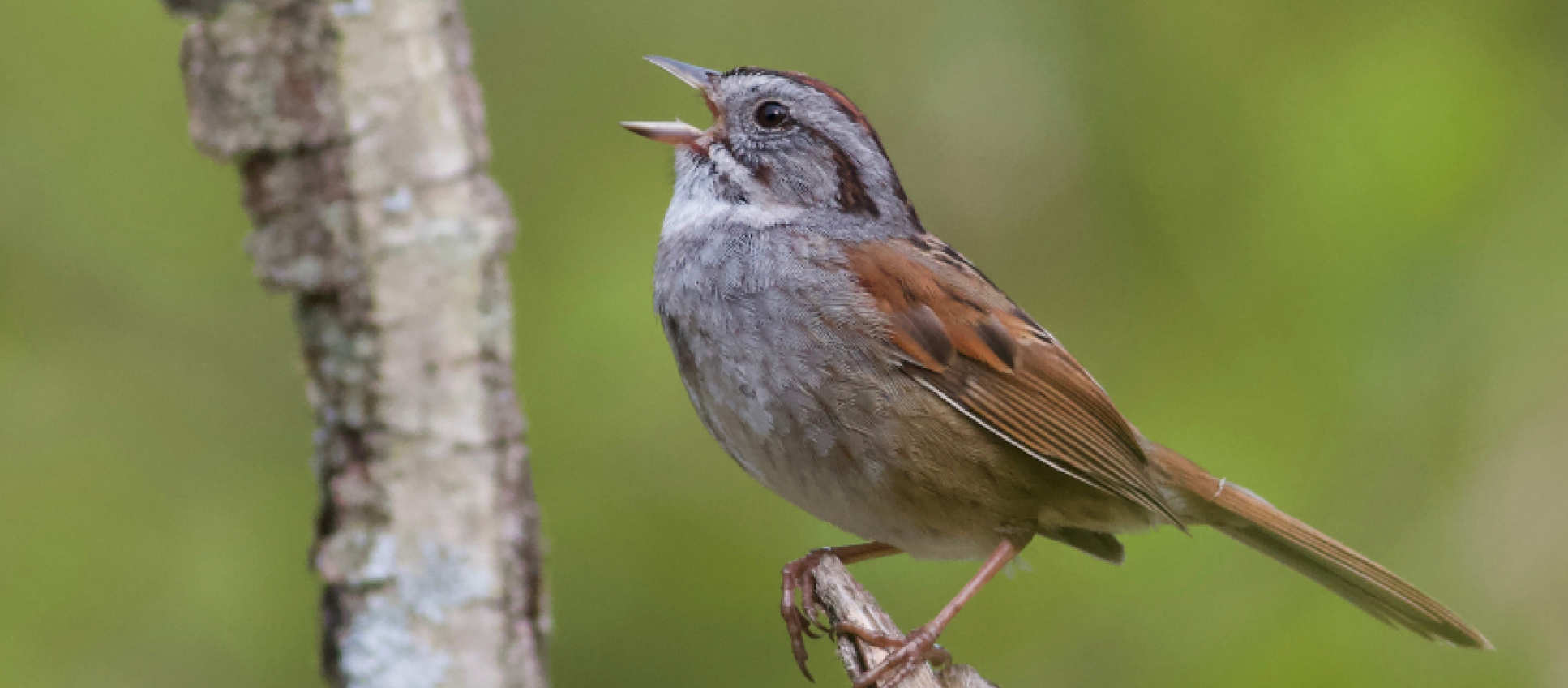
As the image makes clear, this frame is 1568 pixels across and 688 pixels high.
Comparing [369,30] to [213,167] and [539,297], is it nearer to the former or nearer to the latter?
[539,297]

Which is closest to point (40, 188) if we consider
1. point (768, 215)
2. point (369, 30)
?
point (768, 215)

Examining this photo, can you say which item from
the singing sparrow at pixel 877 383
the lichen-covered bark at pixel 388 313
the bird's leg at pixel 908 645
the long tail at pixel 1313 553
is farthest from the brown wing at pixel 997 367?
the lichen-covered bark at pixel 388 313

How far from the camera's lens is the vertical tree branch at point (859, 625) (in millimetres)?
3008

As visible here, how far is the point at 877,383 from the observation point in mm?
3178

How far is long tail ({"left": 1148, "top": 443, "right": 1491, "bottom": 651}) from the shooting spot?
11.0 feet

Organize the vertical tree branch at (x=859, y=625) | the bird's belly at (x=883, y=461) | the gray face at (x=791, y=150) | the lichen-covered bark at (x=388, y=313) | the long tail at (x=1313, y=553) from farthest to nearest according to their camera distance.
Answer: the gray face at (x=791, y=150)
the long tail at (x=1313, y=553)
the bird's belly at (x=883, y=461)
the vertical tree branch at (x=859, y=625)
the lichen-covered bark at (x=388, y=313)

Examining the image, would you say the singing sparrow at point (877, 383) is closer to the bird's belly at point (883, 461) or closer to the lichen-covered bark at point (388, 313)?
the bird's belly at point (883, 461)

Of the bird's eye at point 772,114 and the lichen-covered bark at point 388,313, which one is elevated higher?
the bird's eye at point 772,114

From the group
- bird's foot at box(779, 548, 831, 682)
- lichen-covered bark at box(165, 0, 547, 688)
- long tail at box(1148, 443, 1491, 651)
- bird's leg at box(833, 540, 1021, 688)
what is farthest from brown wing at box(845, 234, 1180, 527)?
lichen-covered bark at box(165, 0, 547, 688)

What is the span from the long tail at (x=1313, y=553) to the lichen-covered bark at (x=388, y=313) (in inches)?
79.4

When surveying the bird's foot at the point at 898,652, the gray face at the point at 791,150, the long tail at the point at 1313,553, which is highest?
the gray face at the point at 791,150

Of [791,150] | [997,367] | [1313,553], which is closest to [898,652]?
[997,367]

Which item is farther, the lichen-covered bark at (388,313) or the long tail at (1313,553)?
the long tail at (1313,553)

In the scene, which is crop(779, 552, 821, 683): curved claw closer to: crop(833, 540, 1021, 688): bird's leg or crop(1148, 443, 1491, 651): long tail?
crop(833, 540, 1021, 688): bird's leg
